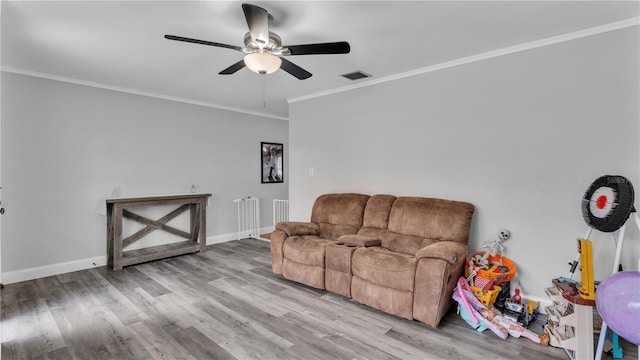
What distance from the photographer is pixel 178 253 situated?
461 cm

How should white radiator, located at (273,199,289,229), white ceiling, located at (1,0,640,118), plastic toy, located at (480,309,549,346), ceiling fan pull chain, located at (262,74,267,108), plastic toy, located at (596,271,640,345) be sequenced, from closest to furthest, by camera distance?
plastic toy, located at (596,271,640,345)
white ceiling, located at (1,0,640,118)
plastic toy, located at (480,309,549,346)
ceiling fan pull chain, located at (262,74,267,108)
white radiator, located at (273,199,289,229)

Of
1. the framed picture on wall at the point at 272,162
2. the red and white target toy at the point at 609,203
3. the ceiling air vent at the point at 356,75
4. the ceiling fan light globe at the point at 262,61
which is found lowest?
the red and white target toy at the point at 609,203

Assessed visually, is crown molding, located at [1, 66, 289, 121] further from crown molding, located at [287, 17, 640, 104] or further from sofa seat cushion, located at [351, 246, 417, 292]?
sofa seat cushion, located at [351, 246, 417, 292]

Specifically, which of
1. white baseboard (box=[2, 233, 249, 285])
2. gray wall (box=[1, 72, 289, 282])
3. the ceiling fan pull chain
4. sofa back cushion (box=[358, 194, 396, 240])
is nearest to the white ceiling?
the ceiling fan pull chain

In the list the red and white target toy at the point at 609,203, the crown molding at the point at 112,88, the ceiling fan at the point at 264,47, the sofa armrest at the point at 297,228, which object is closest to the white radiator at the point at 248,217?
the crown molding at the point at 112,88

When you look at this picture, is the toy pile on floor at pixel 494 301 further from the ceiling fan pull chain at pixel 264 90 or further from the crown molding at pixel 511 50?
the ceiling fan pull chain at pixel 264 90

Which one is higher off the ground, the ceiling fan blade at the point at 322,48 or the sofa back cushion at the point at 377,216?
the ceiling fan blade at the point at 322,48

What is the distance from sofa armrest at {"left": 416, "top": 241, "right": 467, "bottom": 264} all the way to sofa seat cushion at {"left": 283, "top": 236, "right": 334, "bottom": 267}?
3.55 ft

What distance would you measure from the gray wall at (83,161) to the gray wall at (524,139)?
2970mm

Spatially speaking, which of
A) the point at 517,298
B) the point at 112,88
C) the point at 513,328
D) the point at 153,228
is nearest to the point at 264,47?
the point at 513,328

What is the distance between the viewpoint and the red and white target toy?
6.59 ft

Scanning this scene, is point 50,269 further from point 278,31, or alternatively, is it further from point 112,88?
point 278,31

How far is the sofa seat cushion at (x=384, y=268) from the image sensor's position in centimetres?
264

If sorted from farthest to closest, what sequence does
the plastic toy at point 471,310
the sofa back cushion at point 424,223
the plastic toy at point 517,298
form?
the sofa back cushion at point 424,223, the plastic toy at point 517,298, the plastic toy at point 471,310
